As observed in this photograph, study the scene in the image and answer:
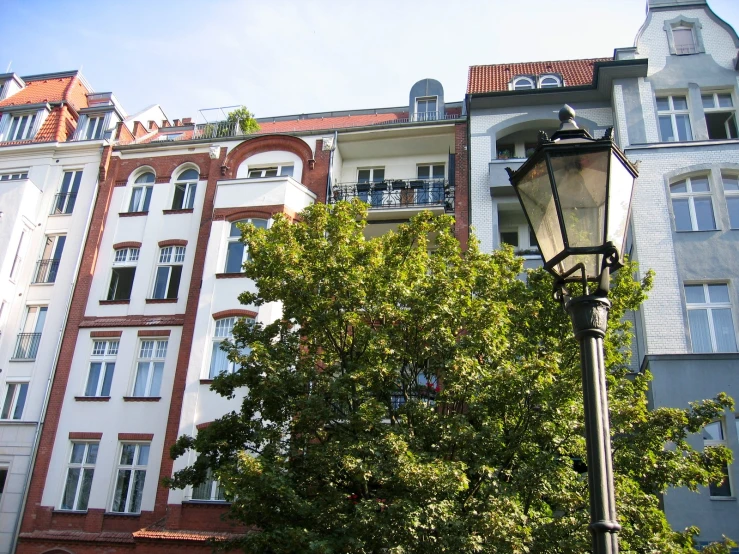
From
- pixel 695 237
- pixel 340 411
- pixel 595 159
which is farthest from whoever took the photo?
pixel 695 237

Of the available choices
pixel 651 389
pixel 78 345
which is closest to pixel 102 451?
pixel 78 345

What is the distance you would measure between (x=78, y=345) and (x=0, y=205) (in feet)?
21.1

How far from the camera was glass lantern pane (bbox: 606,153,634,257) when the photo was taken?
509cm

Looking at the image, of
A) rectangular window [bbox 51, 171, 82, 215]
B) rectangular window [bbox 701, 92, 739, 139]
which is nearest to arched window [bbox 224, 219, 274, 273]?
rectangular window [bbox 51, 171, 82, 215]

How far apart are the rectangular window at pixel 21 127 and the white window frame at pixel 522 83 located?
19.1 meters

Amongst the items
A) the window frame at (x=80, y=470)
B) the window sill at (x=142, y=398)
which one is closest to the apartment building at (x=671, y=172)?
the window sill at (x=142, y=398)

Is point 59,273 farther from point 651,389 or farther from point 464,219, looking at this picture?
point 651,389

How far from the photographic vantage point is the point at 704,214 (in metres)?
20.2

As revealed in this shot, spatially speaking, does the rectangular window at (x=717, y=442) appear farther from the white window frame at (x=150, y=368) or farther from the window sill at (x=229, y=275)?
the white window frame at (x=150, y=368)

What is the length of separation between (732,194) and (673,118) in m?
3.35

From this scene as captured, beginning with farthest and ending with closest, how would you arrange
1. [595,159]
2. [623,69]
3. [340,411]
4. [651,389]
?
[623,69]
[651,389]
[340,411]
[595,159]

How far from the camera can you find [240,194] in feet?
77.3

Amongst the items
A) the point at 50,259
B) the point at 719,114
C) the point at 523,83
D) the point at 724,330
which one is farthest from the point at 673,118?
the point at 50,259

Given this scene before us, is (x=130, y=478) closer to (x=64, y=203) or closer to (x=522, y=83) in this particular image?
(x=64, y=203)
